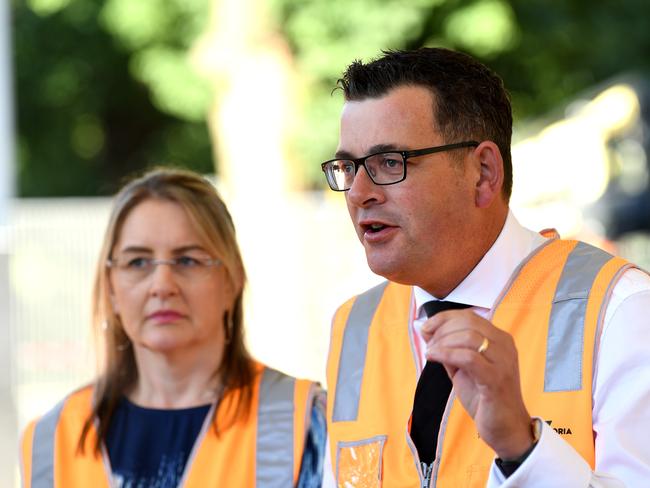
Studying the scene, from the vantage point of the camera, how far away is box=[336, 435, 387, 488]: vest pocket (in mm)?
2810

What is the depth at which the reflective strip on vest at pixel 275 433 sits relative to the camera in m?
3.38

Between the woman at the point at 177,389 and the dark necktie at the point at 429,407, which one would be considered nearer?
the dark necktie at the point at 429,407

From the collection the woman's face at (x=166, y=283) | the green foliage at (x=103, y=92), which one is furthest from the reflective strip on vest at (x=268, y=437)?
the green foliage at (x=103, y=92)

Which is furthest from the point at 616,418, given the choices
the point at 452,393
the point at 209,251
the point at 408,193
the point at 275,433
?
the point at 209,251

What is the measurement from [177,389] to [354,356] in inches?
31.6

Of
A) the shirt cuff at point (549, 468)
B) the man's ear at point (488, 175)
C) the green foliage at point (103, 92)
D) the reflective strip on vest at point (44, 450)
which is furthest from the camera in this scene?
the green foliage at point (103, 92)

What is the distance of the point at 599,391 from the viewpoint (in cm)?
245

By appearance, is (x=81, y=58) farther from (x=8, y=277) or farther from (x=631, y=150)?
(x=8, y=277)

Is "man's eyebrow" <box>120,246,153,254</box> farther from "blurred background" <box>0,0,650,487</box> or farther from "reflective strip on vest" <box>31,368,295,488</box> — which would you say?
"blurred background" <box>0,0,650,487</box>

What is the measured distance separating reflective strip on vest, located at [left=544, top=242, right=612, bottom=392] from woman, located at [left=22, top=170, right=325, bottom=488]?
105 cm

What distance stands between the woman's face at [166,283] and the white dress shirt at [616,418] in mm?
1457

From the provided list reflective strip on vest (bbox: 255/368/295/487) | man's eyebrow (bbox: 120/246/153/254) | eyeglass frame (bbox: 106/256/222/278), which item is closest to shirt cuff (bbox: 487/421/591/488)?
reflective strip on vest (bbox: 255/368/295/487)

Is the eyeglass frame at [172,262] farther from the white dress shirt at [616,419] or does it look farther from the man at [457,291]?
the white dress shirt at [616,419]

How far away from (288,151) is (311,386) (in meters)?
12.0
